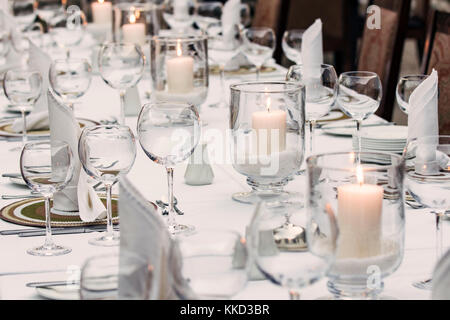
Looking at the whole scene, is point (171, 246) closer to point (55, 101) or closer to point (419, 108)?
point (55, 101)

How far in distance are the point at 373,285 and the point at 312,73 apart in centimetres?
94

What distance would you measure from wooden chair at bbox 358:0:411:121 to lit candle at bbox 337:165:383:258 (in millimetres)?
1887

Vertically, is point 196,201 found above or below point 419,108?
below

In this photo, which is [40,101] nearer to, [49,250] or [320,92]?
[320,92]

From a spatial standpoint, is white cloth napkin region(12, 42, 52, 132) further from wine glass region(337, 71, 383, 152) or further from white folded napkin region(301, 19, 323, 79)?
wine glass region(337, 71, 383, 152)

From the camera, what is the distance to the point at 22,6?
404 centimetres

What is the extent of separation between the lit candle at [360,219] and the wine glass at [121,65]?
129 centimetres

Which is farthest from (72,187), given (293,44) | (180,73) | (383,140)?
(293,44)

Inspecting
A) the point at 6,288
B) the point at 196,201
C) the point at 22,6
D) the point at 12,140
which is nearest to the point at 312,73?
the point at 196,201

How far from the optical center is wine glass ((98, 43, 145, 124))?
94.0 inches

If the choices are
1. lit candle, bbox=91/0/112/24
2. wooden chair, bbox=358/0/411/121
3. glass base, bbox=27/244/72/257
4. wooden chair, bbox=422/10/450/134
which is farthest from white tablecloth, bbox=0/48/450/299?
lit candle, bbox=91/0/112/24

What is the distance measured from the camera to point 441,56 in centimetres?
262

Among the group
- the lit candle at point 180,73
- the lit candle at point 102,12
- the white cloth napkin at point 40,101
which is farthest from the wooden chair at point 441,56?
the lit candle at point 102,12

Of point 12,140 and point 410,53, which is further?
point 410,53
